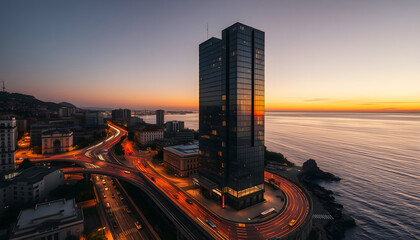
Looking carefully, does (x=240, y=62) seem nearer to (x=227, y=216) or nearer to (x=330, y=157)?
(x=227, y=216)

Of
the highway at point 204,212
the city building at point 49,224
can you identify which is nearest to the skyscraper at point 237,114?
the highway at point 204,212

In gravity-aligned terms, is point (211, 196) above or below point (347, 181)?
above

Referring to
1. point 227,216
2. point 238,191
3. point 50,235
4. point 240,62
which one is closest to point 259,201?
point 238,191

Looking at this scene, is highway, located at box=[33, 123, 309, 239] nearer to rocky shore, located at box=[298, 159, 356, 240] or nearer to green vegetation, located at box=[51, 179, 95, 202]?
green vegetation, located at box=[51, 179, 95, 202]

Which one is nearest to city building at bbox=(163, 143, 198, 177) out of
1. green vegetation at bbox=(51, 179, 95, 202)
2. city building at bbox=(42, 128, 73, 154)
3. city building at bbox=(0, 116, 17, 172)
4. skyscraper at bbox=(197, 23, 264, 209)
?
skyscraper at bbox=(197, 23, 264, 209)

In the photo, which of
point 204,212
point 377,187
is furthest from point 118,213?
point 377,187

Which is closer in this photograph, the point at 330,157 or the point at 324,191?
the point at 324,191

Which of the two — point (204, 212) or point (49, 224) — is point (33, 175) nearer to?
point (49, 224)
